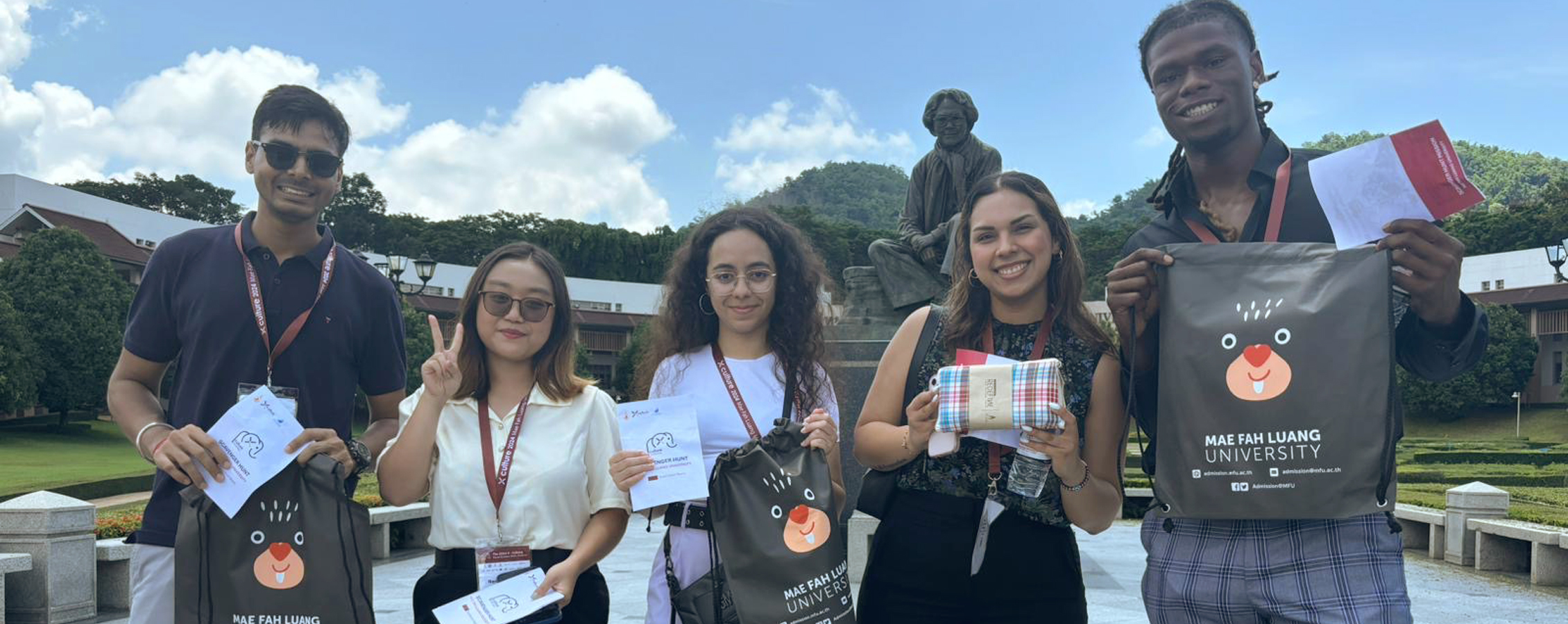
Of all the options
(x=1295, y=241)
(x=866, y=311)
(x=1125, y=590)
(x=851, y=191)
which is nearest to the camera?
(x=1295, y=241)

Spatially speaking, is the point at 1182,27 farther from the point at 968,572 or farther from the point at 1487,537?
the point at 1487,537

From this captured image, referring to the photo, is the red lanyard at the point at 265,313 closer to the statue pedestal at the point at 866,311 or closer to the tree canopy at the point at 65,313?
the statue pedestal at the point at 866,311

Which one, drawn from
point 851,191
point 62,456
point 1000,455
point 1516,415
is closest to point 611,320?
point 62,456

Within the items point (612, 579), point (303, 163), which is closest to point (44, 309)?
point (612, 579)

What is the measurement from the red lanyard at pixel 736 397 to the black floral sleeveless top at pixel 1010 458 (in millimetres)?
412

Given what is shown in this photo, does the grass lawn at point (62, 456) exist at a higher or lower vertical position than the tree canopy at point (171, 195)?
lower

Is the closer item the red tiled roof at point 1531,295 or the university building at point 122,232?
the university building at point 122,232

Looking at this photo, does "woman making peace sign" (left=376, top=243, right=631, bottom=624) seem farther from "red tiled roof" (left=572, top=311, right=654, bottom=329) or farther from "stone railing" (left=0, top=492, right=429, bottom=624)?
"red tiled roof" (left=572, top=311, right=654, bottom=329)

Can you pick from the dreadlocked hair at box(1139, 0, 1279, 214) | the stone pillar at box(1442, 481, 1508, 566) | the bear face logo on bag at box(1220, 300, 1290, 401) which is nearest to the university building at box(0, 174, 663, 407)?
the stone pillar at box(1442, 481, 1508, 566)

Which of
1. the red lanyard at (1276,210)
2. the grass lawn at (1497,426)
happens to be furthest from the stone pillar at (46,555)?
the grass lawn at (1497,426)

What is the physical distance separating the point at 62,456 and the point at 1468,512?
22.7 m

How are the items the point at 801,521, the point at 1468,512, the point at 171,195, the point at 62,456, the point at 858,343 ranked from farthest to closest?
Answer: the point at 171,195 → the point at 62,456 → the point at 1468,512 → the point at 858,343 → the point at 801,521

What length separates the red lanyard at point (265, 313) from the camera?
9.59ft

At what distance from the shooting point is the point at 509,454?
2904 millimetres
